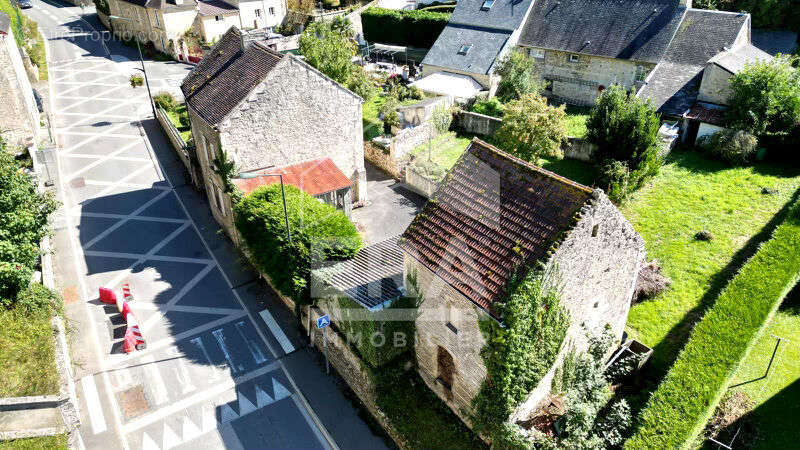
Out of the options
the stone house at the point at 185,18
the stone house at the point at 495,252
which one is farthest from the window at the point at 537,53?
the stone house at the point at 185,18

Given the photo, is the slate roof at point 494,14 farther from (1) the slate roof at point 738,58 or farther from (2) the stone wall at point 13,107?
(2) the stone wall at point 13,107

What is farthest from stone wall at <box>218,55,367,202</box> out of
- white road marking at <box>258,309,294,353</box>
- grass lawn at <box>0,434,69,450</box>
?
grass lawn at <box>0,434,69,450</box>

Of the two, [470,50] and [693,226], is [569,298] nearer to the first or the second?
[693,226]

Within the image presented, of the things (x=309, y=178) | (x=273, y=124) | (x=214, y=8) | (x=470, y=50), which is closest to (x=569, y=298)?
(x=309, y=178)

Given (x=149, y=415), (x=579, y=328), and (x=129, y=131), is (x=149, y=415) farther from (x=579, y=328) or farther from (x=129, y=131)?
(x=129, y=131)

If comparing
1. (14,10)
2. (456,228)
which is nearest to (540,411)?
(456,228)

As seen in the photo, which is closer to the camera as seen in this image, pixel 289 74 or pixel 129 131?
pixel 289 74

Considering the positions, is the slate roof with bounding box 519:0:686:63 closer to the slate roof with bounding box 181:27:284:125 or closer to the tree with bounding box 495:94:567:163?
the tree with bounding box 495:94:567:163
